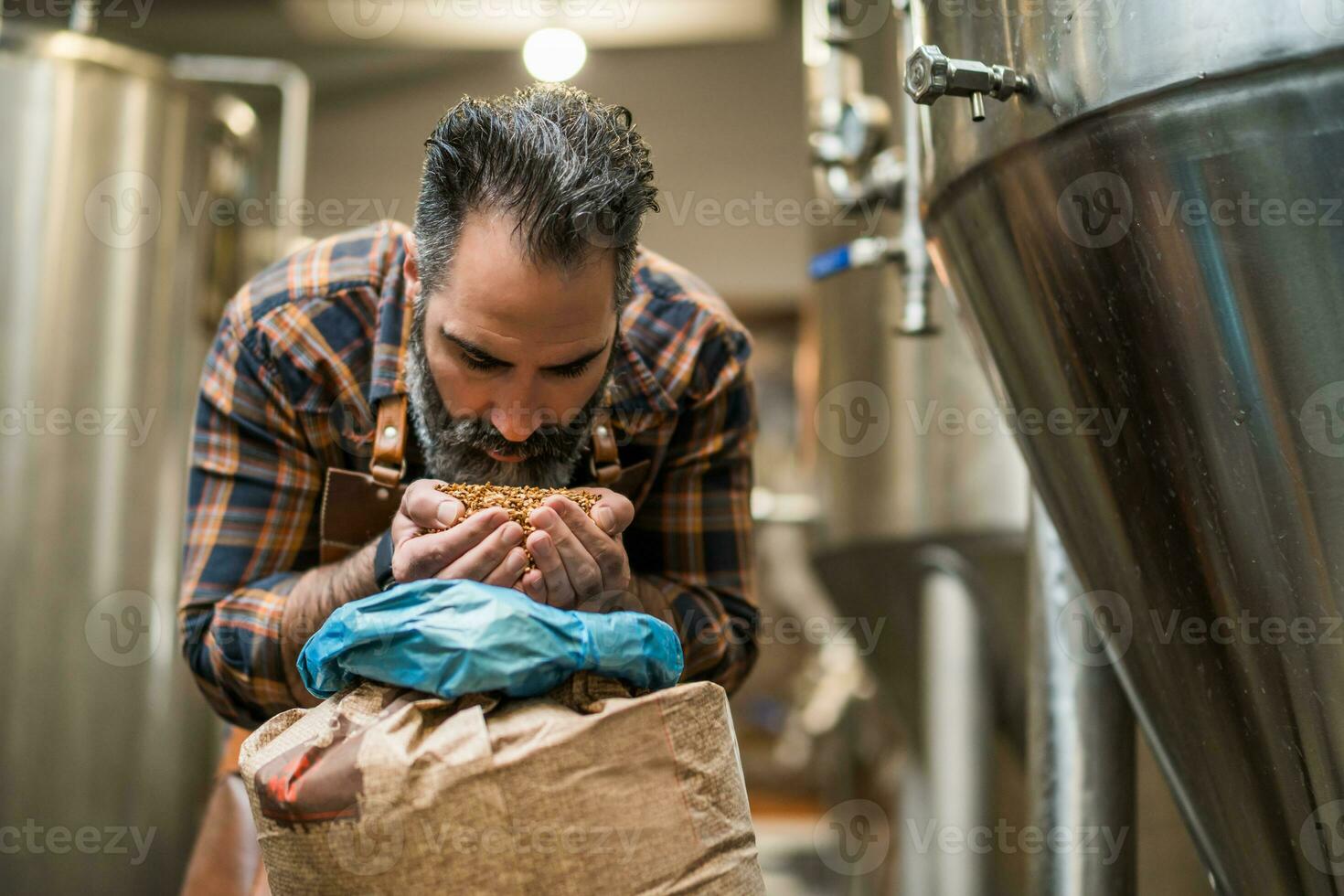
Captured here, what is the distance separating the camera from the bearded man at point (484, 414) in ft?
3.61

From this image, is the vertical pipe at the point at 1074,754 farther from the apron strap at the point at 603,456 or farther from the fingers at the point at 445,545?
the fingers at the point at 445,545

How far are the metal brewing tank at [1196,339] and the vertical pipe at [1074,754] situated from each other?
0.59ft

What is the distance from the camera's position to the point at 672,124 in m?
5.29

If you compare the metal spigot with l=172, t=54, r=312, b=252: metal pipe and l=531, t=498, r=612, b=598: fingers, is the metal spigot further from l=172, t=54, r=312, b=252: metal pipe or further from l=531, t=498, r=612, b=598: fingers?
l=172, t=54, r=312, b=252: metal pipe

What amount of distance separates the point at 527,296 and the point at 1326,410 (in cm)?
62

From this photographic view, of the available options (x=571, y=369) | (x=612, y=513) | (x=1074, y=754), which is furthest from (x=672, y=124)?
(x=612, y=513)

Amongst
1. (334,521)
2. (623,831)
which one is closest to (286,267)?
(334,521)

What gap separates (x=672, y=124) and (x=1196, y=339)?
445 centimetres

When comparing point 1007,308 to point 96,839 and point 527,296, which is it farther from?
point 96,839

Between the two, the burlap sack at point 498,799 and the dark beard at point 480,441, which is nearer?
the burlap sack at point 498,799

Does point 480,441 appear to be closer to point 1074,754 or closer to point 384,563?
point 384,563

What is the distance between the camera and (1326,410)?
954 millimetres

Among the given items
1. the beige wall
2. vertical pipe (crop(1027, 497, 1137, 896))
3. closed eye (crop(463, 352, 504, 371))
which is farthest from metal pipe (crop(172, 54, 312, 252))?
the beige wall

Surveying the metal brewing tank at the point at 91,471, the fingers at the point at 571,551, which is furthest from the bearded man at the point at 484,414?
the metal brewing tank at the point at 91,471
